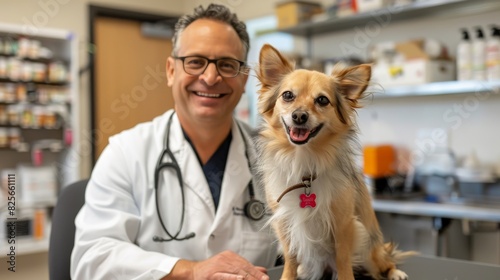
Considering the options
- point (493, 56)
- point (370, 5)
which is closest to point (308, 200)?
point (493, 56)

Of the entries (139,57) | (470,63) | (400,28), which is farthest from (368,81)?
(139,57)

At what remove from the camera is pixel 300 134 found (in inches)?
40.4

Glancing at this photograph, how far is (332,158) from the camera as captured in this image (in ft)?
3.54

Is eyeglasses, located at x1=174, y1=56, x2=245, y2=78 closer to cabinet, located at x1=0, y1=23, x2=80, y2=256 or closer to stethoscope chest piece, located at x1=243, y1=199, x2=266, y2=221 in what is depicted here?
stethoscope chest piece, located at x1=243, y1=199, x2=266, y2=221

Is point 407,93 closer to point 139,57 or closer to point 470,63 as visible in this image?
point 470,63

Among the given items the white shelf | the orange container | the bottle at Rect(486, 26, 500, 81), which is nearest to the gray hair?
→ the white shelf

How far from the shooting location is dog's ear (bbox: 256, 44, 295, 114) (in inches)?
44.3

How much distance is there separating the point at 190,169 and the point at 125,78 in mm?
3238

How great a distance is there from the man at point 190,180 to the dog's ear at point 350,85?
51 centimetres

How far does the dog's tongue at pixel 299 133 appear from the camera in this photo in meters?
1.02

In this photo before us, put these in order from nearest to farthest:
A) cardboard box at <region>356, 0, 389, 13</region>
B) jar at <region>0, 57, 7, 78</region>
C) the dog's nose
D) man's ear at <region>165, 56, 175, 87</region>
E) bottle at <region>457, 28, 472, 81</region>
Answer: the dog's nose < man's ear at <region>165, 56, 175, 87</region> < bottle at <region>457, 28, 472, 81</region> < cardboard box at <region>356, 0, 389, 13</region> < jar at <region>0, 57, 7, 78</region>

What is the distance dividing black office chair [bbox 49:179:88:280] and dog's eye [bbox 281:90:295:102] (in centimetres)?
90

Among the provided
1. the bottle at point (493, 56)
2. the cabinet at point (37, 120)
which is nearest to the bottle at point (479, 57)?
the bottle at point (493, 56)

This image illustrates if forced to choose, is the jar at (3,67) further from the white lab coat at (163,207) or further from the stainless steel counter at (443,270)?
the stainless steel counter at (443,270)
